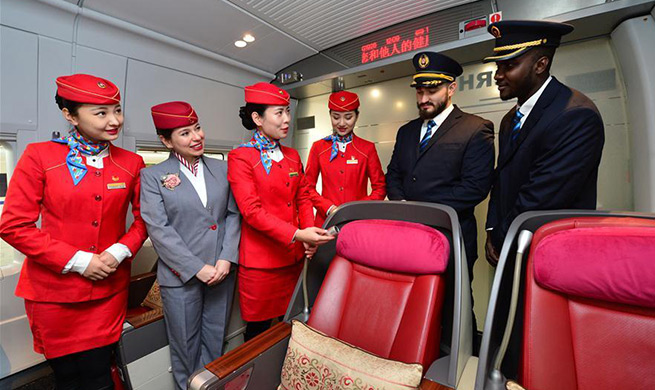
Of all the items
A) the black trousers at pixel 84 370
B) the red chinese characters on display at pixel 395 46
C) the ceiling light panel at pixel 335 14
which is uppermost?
the ceiling light panel at pixel 335 14

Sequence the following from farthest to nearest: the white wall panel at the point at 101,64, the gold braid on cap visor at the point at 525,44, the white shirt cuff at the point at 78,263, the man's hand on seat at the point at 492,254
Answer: the white wall panel at the point at 101,64 < the man's hand on seat at the point at 492,254 < the white shirt cuff at the point at 78,263 < the gold braid on cap visor at the point at 525,44

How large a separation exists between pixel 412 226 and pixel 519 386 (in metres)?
0.76

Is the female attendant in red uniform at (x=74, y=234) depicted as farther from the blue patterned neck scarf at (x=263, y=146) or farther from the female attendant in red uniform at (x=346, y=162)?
the female attendant in red uniform at (x=346, y=162)

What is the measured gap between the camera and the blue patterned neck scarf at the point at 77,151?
1.87 m

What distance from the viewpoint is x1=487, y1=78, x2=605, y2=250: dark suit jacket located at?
5.15 ft

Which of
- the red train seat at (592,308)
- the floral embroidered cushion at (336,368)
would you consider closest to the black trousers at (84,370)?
the floral embroidered cushion at (336,368)

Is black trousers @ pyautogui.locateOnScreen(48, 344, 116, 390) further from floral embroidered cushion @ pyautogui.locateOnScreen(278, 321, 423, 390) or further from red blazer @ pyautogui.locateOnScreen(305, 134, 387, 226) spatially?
red blazer @ pyautogui.locateOnScreen(305, 134, 387, 226)

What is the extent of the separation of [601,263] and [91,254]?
2510 millimetres

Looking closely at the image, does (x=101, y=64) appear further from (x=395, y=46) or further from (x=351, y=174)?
(x=395, y=46)

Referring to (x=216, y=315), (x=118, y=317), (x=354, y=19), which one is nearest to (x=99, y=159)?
(x=118, y=317)

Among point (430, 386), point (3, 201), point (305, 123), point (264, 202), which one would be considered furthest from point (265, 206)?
point (305, 123)

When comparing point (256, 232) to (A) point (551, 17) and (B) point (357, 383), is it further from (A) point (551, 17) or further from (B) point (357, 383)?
(A) point (551, 17)

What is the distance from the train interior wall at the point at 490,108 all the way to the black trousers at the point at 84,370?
295 centimetres

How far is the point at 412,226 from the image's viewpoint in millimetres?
1594
